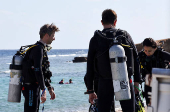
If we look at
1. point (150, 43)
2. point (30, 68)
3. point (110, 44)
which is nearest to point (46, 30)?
point (30, 68)

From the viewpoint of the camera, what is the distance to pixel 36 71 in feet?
14.0

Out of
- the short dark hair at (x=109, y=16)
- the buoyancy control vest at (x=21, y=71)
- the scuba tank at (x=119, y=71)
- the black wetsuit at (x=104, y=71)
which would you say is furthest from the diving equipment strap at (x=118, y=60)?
the buoyancy control vest at (x=21, y=71)

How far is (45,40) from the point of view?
4.51 m

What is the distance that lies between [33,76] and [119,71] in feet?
4.88

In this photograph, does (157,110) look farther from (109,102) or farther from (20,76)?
(20,76)

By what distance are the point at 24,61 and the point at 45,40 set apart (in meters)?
0.45

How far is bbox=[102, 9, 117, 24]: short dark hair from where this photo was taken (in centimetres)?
379

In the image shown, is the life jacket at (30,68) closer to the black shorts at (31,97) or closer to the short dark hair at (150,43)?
the black shorts at (31,97)

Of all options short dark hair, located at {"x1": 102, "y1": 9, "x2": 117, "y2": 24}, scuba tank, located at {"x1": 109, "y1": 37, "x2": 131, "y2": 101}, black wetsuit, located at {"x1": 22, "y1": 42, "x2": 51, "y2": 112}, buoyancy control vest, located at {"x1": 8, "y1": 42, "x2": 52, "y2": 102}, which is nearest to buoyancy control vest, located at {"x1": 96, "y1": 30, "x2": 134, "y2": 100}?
scuba tank, located at {"x1": 109, "y1": 37, "x2": 131, "y2": 101}

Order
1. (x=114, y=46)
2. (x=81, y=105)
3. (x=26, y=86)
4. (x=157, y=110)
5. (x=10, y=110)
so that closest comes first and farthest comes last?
(x=157, y=110)
(x=114, y=46)
(x=26, y=86)
(x=10, y=110)
(x=81, y=105)

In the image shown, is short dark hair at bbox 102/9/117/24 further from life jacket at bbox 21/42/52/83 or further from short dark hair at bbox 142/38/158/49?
short dark hair at bbox 142/38/158/49

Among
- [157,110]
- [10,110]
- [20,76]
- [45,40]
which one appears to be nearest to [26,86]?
[20,76]

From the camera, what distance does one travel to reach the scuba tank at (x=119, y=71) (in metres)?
3.49

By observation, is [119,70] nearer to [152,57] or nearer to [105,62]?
[105,62]
